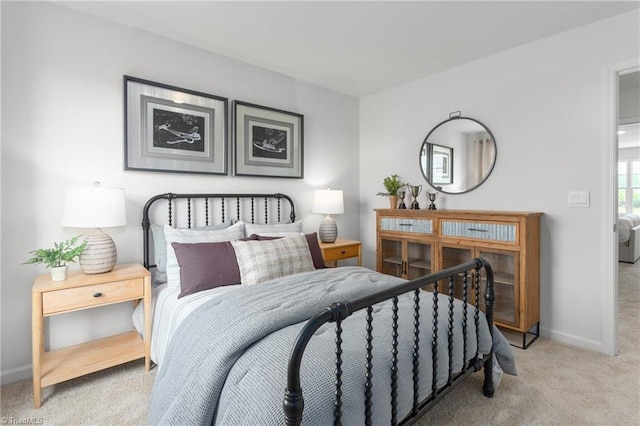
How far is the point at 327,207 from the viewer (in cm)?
349

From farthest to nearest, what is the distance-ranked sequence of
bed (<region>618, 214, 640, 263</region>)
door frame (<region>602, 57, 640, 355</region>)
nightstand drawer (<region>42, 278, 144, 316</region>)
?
bed (<region>618, 214, 640, 263</region>) → door frame (<region>602, 57, 640, 355</region>) → nightstand drawer (<region>42, 278, 144, 316</region>)

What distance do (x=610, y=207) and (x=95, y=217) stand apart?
144 inches

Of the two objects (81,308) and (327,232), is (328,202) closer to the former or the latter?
(327,232)

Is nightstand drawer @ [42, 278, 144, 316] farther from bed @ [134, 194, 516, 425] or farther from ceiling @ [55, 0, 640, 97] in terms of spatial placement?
ceiling @ [55, 0, 640, 97]

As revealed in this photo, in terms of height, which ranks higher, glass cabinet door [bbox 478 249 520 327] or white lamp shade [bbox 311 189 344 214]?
white lamp shade [bbox 311 189 344 214]

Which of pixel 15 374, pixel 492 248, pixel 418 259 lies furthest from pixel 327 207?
pixel 15 374

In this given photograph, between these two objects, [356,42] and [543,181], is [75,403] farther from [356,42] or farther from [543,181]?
[543,181]

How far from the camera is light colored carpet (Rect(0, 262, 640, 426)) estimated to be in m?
1.79

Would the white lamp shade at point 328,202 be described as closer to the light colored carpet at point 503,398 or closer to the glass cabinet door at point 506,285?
the glass cabinet door at point 506,285

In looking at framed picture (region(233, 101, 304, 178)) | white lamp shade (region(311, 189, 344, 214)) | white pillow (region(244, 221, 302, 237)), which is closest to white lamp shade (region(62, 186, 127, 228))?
white pillow (region(244, 221, 302, 237))

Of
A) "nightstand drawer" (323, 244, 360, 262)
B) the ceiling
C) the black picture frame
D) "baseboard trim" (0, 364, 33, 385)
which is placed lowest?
"baseboard trim" (0, 364, 33, 385)

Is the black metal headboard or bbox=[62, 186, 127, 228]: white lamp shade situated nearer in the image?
bbox=[62, 186, 127, 228]: white lamp shade

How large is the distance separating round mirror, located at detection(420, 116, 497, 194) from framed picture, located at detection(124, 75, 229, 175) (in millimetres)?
2152

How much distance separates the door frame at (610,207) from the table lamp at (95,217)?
11.6 feet
